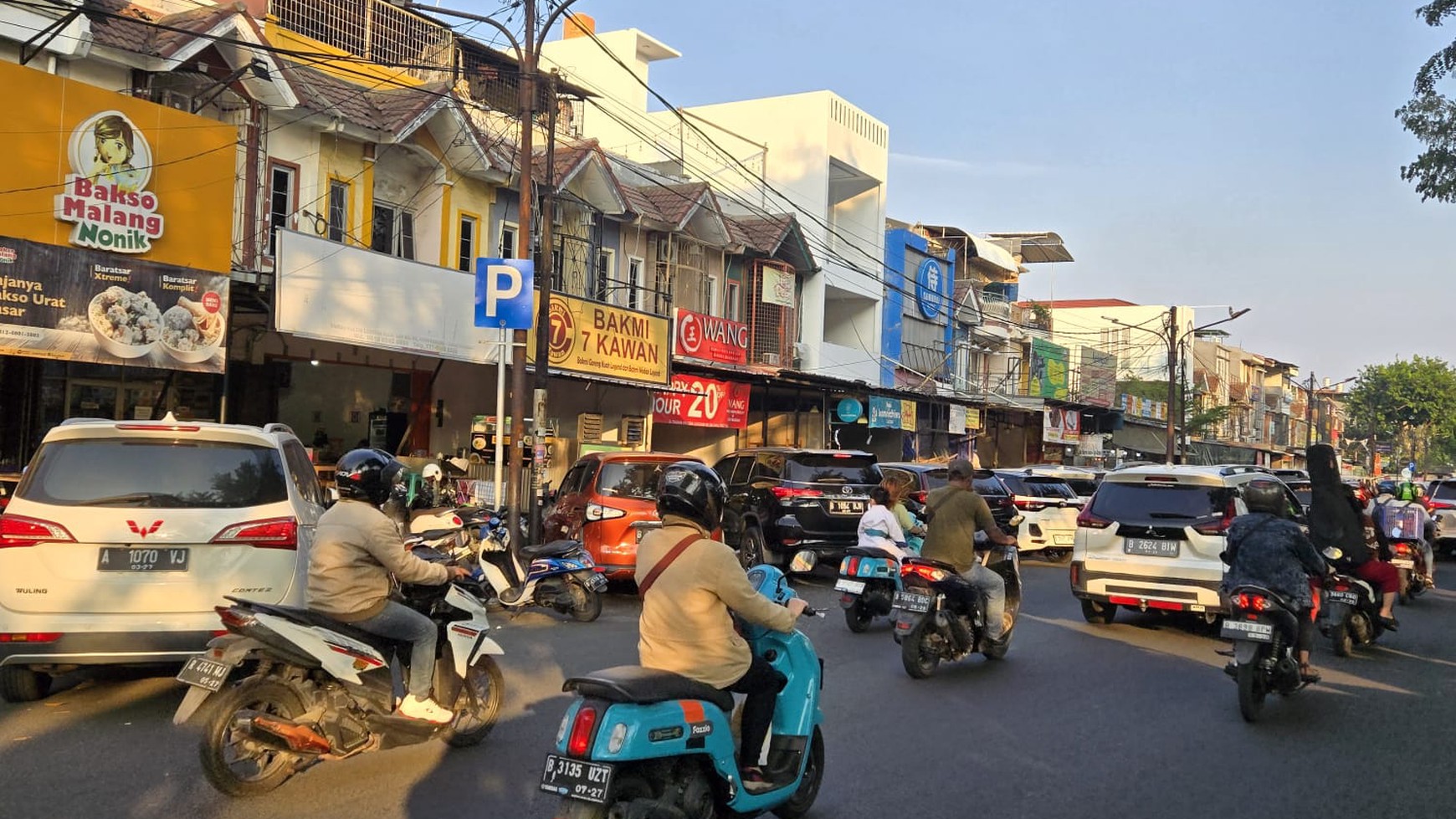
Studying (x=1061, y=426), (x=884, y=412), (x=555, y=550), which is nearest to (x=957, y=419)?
(x=884, y=412)

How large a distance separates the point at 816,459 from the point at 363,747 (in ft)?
32.7

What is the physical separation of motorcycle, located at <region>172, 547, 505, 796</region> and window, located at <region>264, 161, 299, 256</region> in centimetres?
1260

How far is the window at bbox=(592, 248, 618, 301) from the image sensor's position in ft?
75.7

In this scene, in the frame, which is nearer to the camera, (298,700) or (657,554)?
(657,554)

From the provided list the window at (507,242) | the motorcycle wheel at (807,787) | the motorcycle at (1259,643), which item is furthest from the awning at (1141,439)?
the motorcycle wheel at (807,787)

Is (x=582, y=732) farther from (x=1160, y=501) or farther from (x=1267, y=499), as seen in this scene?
(x=1160, y=501)

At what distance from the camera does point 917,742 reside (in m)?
6.61

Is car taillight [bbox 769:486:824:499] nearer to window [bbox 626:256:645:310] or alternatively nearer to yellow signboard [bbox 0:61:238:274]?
yellow signboard [bbox 0:61:238:274]

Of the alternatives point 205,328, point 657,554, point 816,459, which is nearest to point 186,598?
point 657,554

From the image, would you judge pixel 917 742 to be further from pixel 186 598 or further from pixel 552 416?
pixel 552 416

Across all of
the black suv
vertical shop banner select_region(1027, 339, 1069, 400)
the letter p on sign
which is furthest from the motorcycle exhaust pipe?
vertical shop banner select_region(1027, 339, 1069, 400)

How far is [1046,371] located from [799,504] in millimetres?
33881

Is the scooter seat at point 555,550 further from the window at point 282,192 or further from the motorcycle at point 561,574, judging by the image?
the window at point 282,192

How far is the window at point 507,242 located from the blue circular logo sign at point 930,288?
57.0 ft
